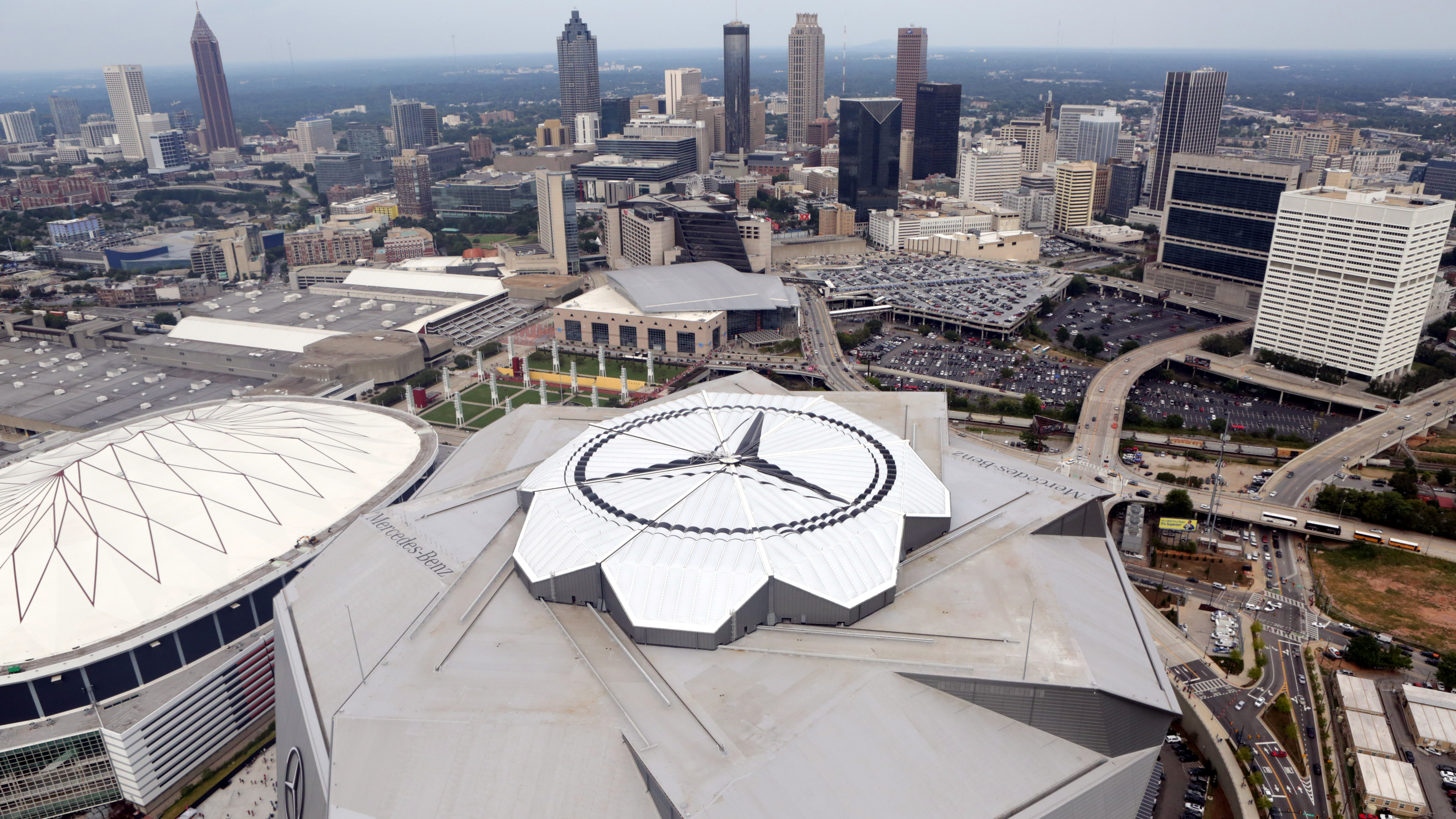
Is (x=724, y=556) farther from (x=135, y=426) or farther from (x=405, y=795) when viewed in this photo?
(x=135, y=426)

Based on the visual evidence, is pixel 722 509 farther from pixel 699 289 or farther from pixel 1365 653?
pixel 699 289

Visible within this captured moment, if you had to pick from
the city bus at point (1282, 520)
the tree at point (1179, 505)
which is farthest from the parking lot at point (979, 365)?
the city bus at point (1282, 520)

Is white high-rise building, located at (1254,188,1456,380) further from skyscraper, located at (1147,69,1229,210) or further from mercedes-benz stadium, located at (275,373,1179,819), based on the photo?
skyscraper, located at (1147,69,1229,210)

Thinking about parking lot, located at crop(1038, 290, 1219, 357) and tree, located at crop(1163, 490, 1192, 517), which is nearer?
tree, located at crop(1163, 490, 1192, 517)

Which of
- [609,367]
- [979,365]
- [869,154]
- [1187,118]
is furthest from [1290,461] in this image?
[1187,118]

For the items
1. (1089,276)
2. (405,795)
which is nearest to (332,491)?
(405,795)

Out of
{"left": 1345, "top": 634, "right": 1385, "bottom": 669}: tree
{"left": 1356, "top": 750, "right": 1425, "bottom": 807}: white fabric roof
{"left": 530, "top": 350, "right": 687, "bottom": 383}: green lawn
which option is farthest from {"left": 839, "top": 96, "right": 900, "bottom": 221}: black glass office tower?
{"left": 1356, "top": 750, "right": 1425, "bottom": 807}: white fabric roof
